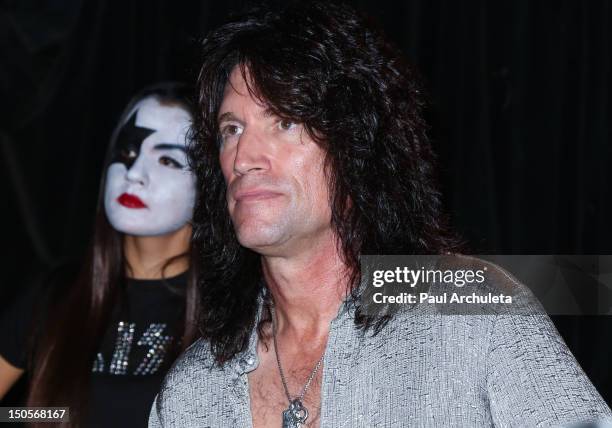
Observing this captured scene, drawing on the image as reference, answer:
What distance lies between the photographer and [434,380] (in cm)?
140

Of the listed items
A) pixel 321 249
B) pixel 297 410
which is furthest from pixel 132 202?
pixel 297 410

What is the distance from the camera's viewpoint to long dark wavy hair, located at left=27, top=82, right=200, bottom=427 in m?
2.22

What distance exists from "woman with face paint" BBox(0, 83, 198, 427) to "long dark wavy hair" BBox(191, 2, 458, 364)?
561 mm

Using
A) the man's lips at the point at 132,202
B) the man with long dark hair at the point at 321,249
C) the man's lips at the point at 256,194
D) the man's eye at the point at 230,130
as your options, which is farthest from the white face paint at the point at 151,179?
the man's lips at the point at 256,194

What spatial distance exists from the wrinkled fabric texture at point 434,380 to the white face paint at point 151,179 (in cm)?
87

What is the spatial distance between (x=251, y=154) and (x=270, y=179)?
0.20 feet

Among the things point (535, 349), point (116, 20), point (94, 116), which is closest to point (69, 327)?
point (94, 116)

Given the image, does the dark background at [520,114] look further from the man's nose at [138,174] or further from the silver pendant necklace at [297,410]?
the silver pendant necklace at [297,410]

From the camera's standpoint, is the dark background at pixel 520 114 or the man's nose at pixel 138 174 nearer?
the dark background at pixel 520 114

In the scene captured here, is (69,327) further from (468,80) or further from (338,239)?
(468,80)

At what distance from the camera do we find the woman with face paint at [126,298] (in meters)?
2.21

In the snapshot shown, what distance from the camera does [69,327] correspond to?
2311 millimetres

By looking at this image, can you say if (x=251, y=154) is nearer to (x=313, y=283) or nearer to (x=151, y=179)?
(x=313, y=283)

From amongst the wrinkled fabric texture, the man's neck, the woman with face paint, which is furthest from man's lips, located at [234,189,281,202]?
the woman with face paint
